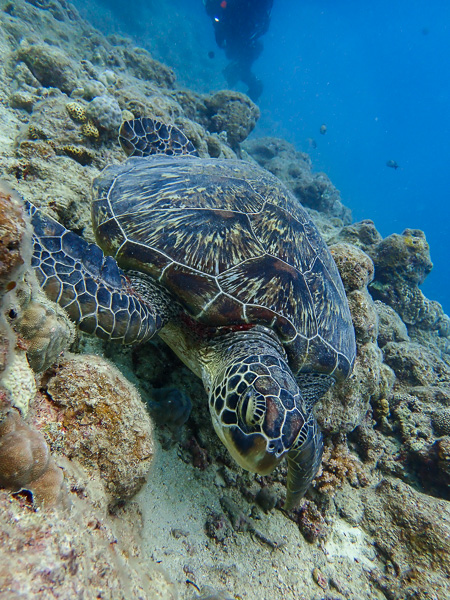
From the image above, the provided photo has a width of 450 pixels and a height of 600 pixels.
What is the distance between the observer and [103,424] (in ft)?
4.48

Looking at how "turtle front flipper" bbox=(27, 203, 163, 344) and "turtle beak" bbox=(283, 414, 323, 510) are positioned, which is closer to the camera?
"turtle front flipper" bbox=(27, 203, 163, 344)

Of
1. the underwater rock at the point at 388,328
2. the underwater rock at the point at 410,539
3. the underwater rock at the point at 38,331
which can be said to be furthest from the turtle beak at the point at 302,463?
the underwater rock at the point at 388,328

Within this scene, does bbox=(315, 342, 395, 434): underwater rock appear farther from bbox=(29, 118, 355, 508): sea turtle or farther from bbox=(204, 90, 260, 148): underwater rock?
bbox=(204, 90, 260, 148): underwater rock

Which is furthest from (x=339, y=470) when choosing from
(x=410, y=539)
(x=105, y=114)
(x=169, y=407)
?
(x=105, y=114)

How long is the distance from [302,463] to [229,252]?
185 centimetres

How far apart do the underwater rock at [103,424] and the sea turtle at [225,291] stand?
55 cm

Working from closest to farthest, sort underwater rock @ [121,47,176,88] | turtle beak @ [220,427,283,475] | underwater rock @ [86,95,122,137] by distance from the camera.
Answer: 1. turtle beak @ [220,427,283,475]
2. underwater rock @ [86,95,122,137]
3. underwater rock @ [121,47,176,88]

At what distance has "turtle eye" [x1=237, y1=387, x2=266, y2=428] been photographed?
5.81 feet

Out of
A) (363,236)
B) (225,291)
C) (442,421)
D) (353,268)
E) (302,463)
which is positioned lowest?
(302,463)

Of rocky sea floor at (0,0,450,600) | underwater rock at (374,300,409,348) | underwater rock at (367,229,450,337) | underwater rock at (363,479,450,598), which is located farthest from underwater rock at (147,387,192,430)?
underwater rock at (367,229,450,337)

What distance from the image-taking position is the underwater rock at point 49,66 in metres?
4.93

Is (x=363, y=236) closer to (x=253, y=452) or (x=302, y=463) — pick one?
(x=302, y=463)

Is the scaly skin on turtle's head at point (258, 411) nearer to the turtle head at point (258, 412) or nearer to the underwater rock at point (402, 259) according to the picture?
the turtle head at point (258, 412)

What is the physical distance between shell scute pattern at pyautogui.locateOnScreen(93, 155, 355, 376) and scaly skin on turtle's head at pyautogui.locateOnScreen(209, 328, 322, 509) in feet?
1.38
